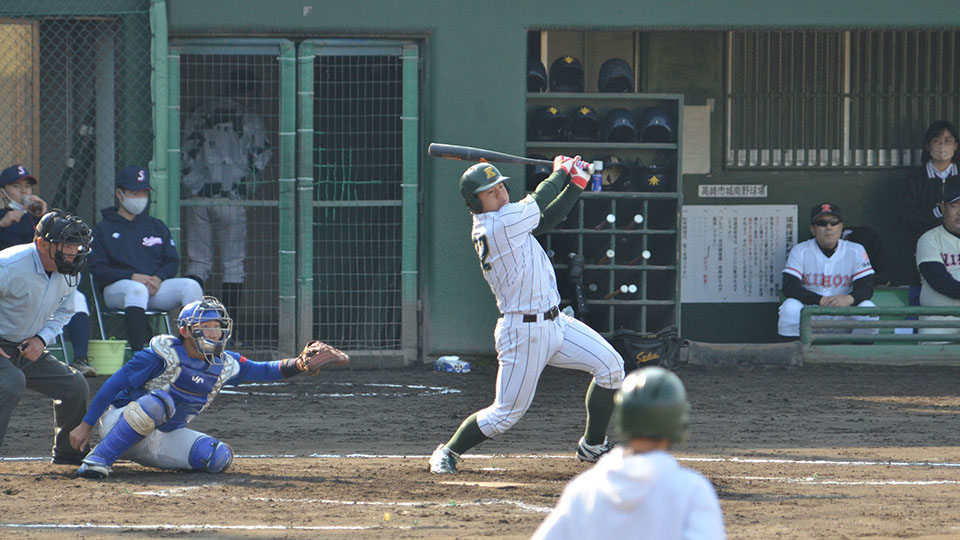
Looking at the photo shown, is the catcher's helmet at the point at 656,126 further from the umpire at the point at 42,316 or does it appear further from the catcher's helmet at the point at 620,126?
the umpire at the point at 42,316

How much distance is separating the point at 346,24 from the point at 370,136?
3.25ft

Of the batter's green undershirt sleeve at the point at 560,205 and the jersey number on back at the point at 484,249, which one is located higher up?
the batter's green undershirt sleeve at the point at 560,205

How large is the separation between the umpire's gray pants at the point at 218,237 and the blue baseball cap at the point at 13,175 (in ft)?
4.67

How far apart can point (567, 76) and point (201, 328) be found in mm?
6188

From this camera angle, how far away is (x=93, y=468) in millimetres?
6797

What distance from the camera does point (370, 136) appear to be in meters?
11.7

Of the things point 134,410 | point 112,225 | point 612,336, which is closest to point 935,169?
point 612,336

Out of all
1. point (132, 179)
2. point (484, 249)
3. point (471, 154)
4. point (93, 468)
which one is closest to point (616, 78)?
point (132, 179)

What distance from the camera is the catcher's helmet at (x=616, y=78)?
40.0ft

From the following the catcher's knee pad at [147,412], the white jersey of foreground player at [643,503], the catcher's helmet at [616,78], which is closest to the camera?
the white jersey of foreground player at [643,503]

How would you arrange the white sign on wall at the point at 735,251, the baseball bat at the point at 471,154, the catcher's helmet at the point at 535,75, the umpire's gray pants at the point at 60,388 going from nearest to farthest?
the umpire's gray pants at the point at 60,388 → the baseball bat at the point at 471,154 → the catcher's helmet at the point at 535,75 → the white sign on wall at the point at 735,251

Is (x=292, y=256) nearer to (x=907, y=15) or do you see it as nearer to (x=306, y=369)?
(x=306, y=369)

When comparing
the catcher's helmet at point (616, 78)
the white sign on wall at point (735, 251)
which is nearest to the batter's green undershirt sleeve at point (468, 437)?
the catcher's helmet at point (616, 78)

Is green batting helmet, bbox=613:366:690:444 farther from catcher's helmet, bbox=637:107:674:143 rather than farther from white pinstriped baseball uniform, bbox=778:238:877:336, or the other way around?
white pinstriped baseball uniform, bbox=778:238:877:336
